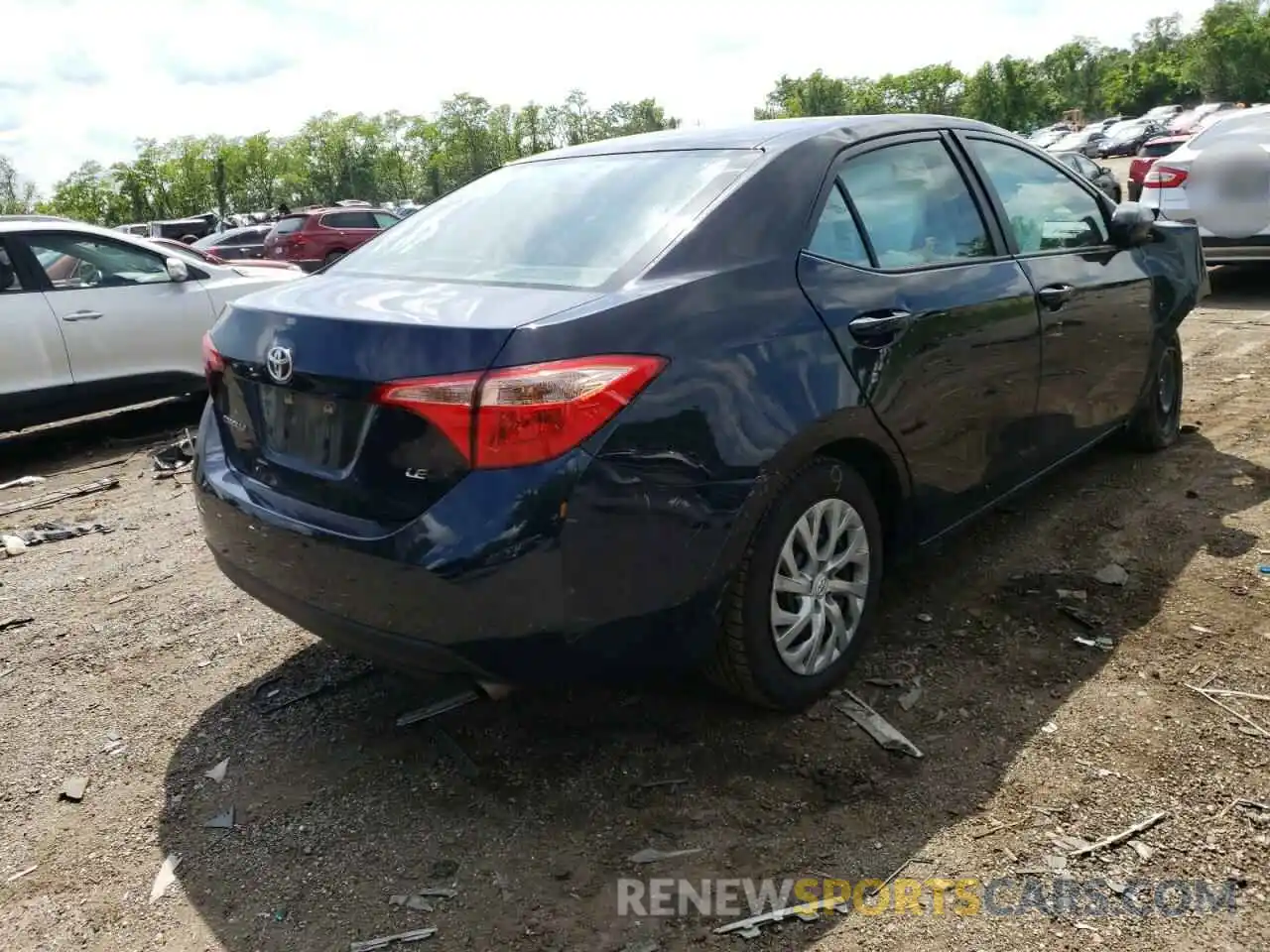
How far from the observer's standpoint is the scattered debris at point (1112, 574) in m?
3.83

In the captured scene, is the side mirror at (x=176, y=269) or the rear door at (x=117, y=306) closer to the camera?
the rear door at (x=117, y=306)

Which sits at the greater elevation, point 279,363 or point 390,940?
point 279,363

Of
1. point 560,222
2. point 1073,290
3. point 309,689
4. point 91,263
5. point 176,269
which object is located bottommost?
point 309,689

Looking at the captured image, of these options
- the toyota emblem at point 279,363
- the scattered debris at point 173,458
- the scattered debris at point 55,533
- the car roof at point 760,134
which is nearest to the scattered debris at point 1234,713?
the car roof at point 760,134

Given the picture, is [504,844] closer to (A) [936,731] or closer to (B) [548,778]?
(B) [548,778]

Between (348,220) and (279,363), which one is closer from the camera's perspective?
(279,363)

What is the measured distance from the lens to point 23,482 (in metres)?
6.56

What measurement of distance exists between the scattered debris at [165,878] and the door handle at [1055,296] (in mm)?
3264

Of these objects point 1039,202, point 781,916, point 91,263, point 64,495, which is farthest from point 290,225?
point 781,916

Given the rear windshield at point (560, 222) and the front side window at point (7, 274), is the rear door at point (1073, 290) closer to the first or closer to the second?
the rear windshield at point (560, 222)

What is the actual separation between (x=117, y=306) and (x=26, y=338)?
66 centimetres

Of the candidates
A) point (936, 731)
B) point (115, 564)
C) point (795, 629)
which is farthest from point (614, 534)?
point (115, 564)

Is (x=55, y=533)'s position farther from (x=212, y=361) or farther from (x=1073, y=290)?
(x=1073, y=290)

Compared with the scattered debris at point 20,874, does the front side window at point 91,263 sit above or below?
above
